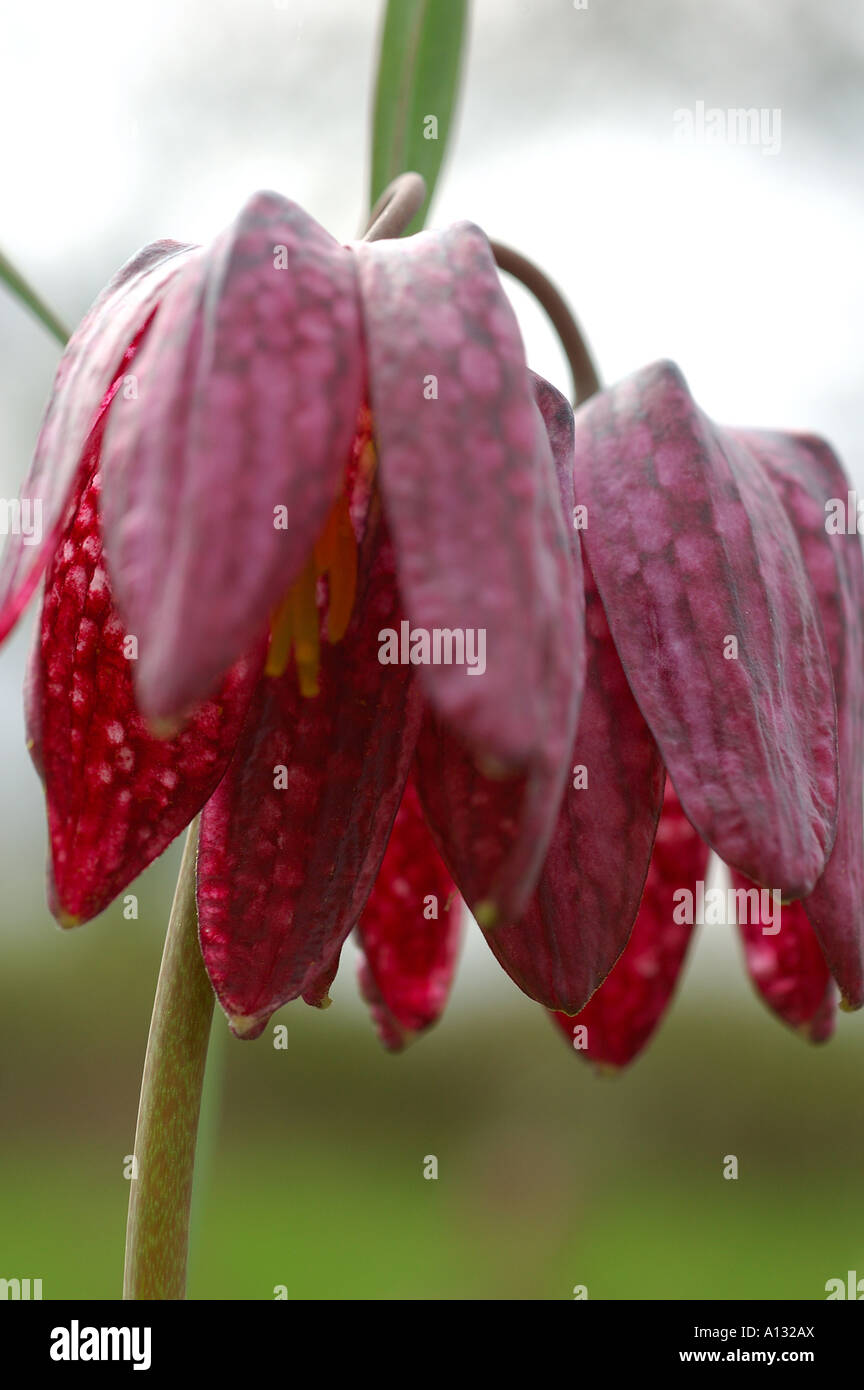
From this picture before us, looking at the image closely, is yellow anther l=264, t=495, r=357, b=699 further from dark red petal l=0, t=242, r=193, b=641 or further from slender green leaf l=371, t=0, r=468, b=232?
slender green leaf l=371, t=0, r=468, b=232

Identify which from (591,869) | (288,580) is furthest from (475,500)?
(591,869)

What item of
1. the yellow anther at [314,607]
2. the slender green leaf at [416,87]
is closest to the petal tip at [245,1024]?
the yellow anther at [314,607]

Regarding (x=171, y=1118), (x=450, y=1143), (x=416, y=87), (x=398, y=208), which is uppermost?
(x=416, y=87)

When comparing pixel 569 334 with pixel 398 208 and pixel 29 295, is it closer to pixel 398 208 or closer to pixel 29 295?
pixel 398 208

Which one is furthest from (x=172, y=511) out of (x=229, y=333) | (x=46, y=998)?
(x=46, y=998)

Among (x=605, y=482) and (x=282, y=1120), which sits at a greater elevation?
(x=605, y=482)

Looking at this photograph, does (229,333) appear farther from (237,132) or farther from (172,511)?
(237,132)
